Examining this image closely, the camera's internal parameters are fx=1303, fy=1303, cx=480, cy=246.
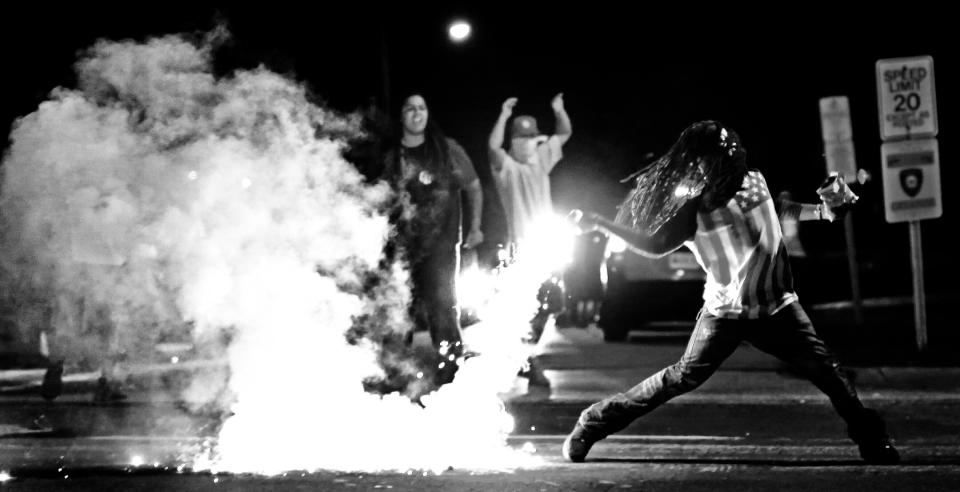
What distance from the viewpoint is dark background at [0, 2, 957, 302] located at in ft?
82.8

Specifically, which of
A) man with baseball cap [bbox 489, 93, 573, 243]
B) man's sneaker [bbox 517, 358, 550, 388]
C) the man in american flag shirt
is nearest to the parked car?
man with baseball cap [bbox 489, 93, 573, 243]

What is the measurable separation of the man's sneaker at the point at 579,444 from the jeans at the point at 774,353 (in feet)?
1.00

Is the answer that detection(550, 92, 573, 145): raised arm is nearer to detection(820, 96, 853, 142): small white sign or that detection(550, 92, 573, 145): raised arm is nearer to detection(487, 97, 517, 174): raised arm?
detection(487, 97, 517, 174): raised arm

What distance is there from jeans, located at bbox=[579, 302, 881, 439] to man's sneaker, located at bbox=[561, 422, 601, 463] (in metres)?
0.30

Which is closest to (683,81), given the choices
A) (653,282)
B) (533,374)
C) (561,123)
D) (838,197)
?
(653,282)

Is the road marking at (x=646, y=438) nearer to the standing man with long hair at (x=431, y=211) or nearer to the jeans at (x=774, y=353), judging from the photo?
the jeans at (x=774, y=353)

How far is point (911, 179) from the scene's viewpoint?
39.4 feet

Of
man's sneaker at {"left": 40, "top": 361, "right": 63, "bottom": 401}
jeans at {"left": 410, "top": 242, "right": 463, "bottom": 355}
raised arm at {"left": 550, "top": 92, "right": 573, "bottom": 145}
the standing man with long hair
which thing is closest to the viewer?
the standing man with long hair

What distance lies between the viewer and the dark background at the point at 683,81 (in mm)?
25234

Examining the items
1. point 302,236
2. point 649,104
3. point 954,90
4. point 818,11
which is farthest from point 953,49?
point 302,236

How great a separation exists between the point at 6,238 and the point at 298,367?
197cm

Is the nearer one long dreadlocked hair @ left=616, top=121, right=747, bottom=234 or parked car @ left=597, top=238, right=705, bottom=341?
long dreadlocked hair @ left=616, top=121, right=747, bottom=234

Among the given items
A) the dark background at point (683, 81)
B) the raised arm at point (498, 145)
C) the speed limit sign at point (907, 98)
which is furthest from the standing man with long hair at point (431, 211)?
the dark background at point (683, 81)

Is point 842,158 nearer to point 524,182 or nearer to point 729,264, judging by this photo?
point 524,182
